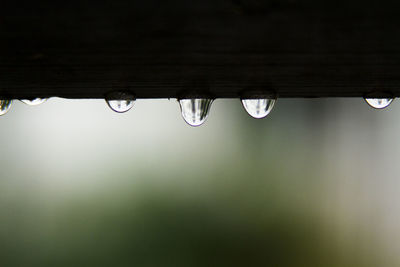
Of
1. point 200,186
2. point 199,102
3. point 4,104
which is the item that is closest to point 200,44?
point 199,102

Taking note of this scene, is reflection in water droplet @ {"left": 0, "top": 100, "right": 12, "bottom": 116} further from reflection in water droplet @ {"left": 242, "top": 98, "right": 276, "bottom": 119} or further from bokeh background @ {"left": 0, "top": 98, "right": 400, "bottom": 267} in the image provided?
bokeh background @ {"left": 0, "top": 98, "right": 400, "bottom": 267}

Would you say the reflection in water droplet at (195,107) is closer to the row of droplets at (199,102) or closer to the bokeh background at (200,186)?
the row of droplets at (199,102)

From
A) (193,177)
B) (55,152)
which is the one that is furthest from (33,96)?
(55,152)

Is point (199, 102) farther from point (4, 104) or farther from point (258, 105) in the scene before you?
point (4, 104)

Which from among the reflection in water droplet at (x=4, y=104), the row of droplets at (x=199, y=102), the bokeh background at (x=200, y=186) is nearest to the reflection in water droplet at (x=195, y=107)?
the row of droplets at (x=199, y=102)

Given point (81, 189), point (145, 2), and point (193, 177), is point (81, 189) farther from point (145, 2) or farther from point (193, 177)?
point (145, 2)

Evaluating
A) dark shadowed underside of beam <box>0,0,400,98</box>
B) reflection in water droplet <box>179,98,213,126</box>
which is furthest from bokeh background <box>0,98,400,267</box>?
dark shadowed underside of beam <box>0,0,400,98</box>
